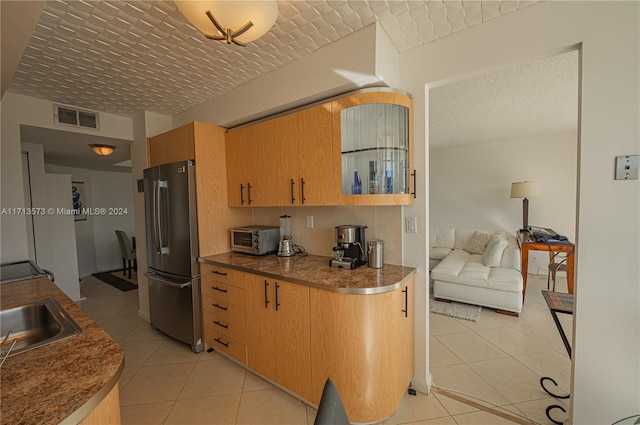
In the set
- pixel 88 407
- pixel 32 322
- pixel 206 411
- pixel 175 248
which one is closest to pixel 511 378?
pixel 206 411

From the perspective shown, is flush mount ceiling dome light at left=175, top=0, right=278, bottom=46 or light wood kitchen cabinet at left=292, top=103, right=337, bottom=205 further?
light wood kitchen cabinet at left=292, top=103, right=337, bottom=205

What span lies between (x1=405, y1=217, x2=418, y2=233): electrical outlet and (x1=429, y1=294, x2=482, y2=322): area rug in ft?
6.26

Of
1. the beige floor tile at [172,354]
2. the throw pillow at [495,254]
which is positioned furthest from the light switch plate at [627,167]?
the beige floor tile at [172,354]

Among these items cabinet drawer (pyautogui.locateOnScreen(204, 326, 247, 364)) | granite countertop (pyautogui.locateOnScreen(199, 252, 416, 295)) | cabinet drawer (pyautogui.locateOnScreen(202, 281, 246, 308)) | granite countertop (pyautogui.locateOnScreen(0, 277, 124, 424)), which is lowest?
cabinet drawer (pyautogui.locateOnScreen(204, 326, 247, 364))

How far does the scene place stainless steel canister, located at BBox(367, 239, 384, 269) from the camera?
75.6 inches

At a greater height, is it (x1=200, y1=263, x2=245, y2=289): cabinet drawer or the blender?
the blender

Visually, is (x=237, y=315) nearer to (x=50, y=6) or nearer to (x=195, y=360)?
(x=195, y=360)

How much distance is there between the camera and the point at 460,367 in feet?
7.27

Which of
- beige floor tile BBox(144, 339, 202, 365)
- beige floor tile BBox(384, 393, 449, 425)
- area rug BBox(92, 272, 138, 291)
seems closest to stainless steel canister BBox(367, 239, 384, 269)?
beige floor tile BBox(384, 393, 449, 425)

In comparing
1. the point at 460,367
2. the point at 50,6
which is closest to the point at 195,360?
the point at 460,367

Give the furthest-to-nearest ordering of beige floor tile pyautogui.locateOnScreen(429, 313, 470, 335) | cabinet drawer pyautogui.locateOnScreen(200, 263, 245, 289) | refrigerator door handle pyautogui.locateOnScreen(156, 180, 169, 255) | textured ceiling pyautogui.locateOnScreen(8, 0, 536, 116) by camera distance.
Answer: beige floor tile pyautogui.locateOnScreen(429, 313, 470, 335) → refrigerator door handle pyautogui.locateOnScreen(156, 180, 169, 255) → cabinet drawer pyautogui.locateOnScreen(200, 263, 245, 289) → textured ceiling pyautogui.locateOnScreen(8, 0, 536, 116)

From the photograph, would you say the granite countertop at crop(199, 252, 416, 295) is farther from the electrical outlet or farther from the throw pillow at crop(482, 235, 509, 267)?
the throw pillow at crop(482, 235, 509, 267)

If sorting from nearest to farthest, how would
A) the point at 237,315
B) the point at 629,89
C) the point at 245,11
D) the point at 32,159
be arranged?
the point at 245,11 < the point at 629,89 < the point at 237,315 < the point at 32,159

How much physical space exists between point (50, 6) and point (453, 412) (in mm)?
3443
